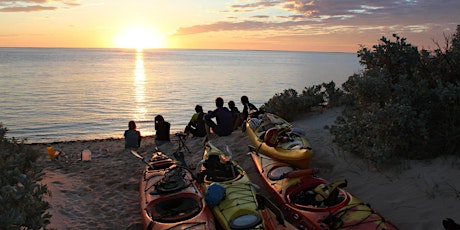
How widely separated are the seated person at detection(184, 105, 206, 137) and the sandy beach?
143 cm

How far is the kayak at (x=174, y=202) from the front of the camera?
5.85 metres

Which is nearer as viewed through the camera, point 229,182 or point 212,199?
point 212,199

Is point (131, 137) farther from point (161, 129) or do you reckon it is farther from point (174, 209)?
point (174, 209)

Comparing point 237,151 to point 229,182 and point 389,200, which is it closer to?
point 229,182

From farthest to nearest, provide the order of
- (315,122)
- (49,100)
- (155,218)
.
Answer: (49,100) → (315,122) → (155,218)

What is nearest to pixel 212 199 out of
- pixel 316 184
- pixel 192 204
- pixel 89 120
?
pixel 192 204

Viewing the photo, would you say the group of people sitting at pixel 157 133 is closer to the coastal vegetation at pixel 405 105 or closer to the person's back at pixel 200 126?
the person's back at pixel 200 126

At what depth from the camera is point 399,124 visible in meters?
7.46

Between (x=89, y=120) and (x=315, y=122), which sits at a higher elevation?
(x=315, y=122)

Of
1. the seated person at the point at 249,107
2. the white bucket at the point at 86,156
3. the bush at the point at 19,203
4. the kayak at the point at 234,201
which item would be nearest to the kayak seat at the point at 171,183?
the kayak at the point at 234,201

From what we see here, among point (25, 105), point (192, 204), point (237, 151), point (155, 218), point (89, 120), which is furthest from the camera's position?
point (25, 105)

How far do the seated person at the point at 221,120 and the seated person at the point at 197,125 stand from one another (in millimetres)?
736

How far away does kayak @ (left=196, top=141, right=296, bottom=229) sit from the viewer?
18.5 ft

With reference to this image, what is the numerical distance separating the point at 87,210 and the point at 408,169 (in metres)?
7.05
